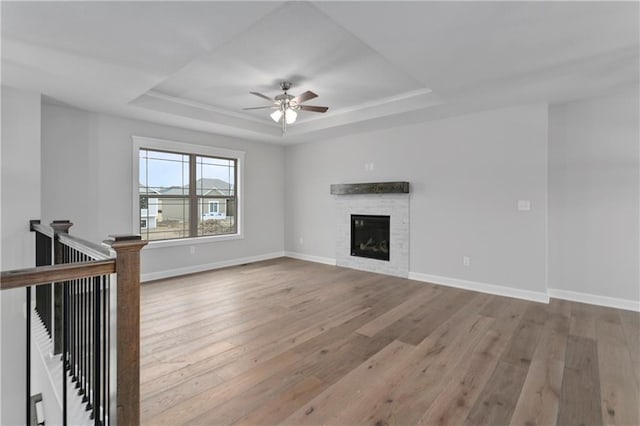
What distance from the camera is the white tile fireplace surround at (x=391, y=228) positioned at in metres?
5.17

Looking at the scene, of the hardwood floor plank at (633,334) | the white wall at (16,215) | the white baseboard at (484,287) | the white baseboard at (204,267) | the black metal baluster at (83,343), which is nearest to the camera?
the black metal baluster at (83,343)

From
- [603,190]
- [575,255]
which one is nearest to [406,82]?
[603,190]

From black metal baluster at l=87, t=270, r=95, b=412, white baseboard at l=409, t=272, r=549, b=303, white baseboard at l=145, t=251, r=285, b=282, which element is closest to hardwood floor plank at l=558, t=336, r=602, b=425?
white baseboard at l=409, t=272, r=549, b=303

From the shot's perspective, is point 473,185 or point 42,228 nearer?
point 42,228

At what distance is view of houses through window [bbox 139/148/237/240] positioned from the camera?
5023 mm

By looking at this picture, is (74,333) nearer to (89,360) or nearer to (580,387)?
(89,360)

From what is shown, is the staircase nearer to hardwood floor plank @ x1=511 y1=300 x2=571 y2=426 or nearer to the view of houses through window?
the view of houses through window

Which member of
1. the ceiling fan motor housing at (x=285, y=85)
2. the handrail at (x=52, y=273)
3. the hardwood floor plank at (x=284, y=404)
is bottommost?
the hardwood floor plank at (x=284, y=404)

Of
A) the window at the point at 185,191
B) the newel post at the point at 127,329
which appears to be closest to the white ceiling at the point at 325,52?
the window at the point at 185,191

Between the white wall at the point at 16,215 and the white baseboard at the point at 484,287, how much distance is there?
16.7ft

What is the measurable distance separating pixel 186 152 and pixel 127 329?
4383mm

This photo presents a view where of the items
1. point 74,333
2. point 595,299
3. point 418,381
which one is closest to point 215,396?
point 74,333

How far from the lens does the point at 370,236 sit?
574 cm

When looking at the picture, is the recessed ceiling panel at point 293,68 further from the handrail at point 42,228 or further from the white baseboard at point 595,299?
the white baseboard at point 595,299
